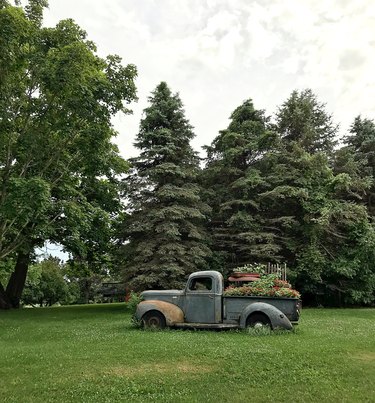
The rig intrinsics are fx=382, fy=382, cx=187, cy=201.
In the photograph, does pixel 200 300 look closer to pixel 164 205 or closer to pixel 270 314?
pixel 270 314

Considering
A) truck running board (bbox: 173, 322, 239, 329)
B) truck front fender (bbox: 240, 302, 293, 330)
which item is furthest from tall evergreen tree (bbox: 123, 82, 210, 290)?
truck front fender (bbox: 240, 302, 293, 330)

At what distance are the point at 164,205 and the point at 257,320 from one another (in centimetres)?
1135

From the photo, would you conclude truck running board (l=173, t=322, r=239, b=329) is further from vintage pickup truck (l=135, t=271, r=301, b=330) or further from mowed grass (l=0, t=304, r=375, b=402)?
mowed grass (l=0, t=304, r=375, b=402)

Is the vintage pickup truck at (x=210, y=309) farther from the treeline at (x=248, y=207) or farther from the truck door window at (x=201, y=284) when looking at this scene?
the treeline at (x=248, y=207)

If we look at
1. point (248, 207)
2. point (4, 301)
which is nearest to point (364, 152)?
point (248, 207)

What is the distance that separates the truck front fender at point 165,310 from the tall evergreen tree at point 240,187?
32.8ft

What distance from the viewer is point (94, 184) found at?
72.4 ft

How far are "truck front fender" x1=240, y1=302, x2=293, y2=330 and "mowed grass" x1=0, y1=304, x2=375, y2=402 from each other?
46 cm

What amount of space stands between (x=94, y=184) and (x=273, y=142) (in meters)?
11.6

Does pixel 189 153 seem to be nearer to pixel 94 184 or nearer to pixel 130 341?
pixel 94 184

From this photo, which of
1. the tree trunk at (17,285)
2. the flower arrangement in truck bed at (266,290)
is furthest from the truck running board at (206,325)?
the tree trunk at (17,285)

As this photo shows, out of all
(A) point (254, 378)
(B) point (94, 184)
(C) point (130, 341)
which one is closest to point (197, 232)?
(B) point (94, 184)

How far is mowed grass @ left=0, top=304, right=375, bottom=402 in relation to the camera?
613 centimetres

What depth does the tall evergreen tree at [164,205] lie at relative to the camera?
19906 mm
